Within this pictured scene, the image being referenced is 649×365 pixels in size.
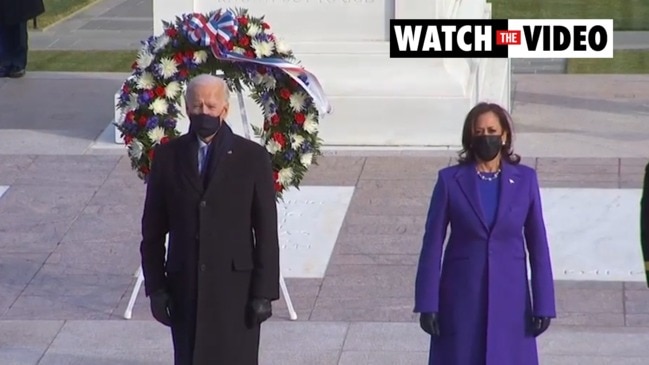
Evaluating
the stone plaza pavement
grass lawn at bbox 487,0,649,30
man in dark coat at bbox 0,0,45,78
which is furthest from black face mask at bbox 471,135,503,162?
grass lawn at bbox 487,0,649,30

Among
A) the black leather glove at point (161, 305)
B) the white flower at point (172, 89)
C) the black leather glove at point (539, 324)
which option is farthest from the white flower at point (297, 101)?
the black leather glove at point (539, 324)

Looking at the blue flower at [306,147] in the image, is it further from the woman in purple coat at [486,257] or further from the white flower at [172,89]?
the woman in purple coat at [486,257]

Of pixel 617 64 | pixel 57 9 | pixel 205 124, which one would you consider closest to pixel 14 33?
pixel 57 9

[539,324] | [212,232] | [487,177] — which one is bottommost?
[539,324]

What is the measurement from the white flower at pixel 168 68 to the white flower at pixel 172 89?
49 millimetres

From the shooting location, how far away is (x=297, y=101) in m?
8.16

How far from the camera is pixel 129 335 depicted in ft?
26.1

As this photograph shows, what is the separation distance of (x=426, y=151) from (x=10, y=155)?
3.52 m

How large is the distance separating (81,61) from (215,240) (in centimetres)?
1157

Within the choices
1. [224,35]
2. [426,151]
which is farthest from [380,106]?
[224,35]

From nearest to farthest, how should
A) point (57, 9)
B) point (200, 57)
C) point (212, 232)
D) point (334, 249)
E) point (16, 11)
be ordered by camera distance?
1. point (212, 232)
2. point (200, 57)
3. point (334, 249)
4. point (16, 11)
5. point (57, 9)

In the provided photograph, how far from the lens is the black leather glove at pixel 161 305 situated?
238 inches

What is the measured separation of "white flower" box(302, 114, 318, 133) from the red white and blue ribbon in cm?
7

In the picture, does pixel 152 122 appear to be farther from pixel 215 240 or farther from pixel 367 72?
pixel 367 72
